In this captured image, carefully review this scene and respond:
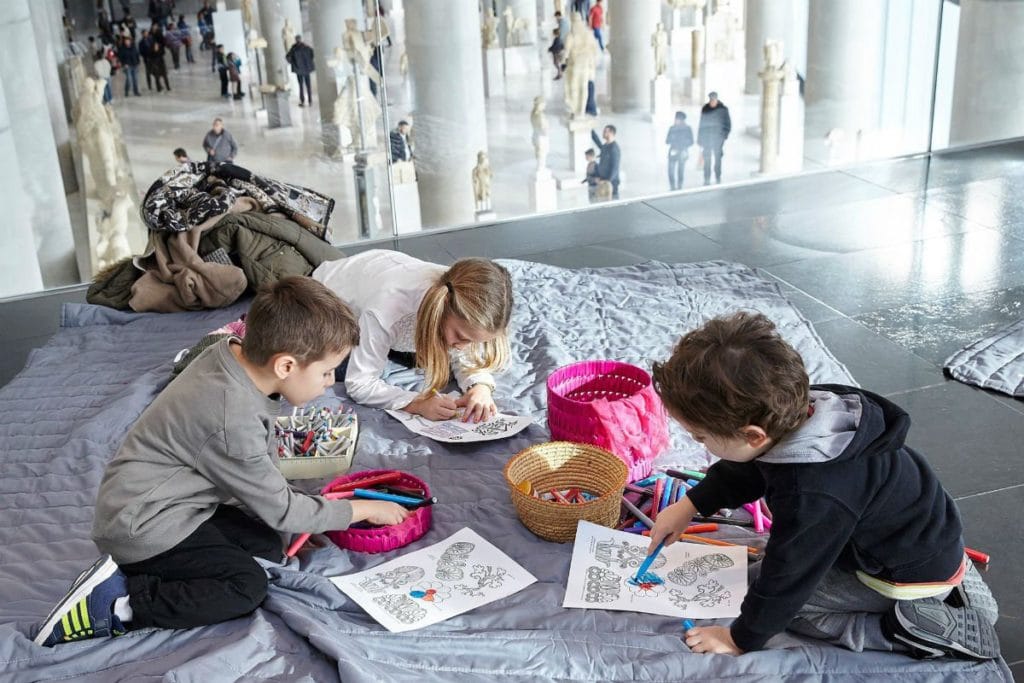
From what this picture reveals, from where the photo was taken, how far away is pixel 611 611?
6.77 feet

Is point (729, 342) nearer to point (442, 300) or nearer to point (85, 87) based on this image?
point (442, 300)

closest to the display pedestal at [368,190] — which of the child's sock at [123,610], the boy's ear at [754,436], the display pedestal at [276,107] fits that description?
the display pedestal at [276,107]

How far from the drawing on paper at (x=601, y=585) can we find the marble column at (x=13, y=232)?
3.11 meters

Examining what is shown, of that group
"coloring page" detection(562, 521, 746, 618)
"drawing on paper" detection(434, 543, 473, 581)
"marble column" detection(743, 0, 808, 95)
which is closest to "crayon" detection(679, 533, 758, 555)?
"coloring page" detection(562, 521, 746, 618)

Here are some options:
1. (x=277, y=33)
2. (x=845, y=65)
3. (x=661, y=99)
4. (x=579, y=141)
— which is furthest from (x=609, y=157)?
(x=277, y=33)

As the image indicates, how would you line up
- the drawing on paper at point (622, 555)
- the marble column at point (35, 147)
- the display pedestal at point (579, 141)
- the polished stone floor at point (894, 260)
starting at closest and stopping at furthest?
the drawing on paper at point (622, 555) → the polished stone floor at point (894, 260) → the marble column at point (35, 147) → the display pedestal at point (579, 141)

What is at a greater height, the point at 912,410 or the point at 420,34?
the point at 420,34

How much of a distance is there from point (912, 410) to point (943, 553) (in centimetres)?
119

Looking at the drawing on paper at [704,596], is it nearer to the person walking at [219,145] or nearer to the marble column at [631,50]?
the person walking at [219,145]

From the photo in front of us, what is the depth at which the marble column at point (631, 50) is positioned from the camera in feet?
15.8

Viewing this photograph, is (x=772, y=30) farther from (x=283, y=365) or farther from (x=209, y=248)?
(x=283, y=365)

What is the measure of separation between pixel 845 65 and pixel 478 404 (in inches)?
138

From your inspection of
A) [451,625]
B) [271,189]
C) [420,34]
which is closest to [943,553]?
[451,625]

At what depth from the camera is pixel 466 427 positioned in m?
2.76
